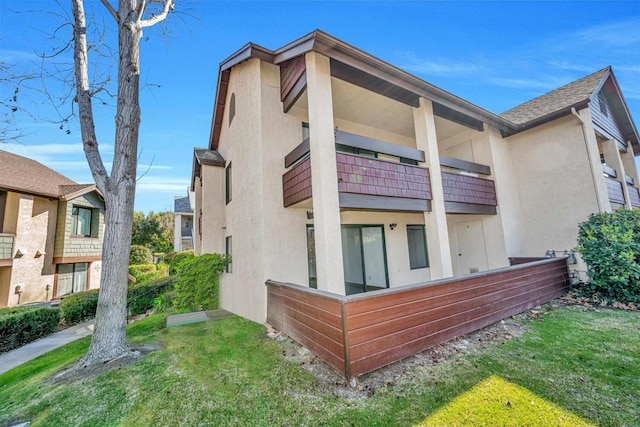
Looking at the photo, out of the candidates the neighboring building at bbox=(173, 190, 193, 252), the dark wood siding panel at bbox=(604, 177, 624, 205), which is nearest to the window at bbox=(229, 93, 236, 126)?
the dark wood siding panel at bbox=(604, 177, 624, 205)

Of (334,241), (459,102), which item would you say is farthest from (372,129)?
(334,241)

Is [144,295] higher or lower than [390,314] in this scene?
lower

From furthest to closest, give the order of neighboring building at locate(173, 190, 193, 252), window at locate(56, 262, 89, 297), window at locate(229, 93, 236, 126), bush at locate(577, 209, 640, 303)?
neighboring building at locate(173, 190, 193, 252) < window at locate(56, 262, 89, 297) < window at locate(229, 93, 236, 126) < bush at locate(577, 209, 640, 303)

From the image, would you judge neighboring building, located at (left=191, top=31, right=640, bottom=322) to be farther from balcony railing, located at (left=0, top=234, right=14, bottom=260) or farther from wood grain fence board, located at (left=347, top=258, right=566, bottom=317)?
balcony railing, located at (left=0, top=234, right=14, bottom=260)

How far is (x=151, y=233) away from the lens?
81.9 feet

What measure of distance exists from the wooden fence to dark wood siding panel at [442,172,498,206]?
263cm

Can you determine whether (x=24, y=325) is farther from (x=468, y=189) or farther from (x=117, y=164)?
(x=468, y=189)

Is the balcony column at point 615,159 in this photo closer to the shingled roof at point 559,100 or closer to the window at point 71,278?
the shingled roof at point 559,100

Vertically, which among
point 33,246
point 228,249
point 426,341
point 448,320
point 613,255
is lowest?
point 426,341

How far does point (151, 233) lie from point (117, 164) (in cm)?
2375

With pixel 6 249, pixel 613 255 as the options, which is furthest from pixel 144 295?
pixel 613 255

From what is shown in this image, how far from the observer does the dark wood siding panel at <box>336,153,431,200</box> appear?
5605 mm

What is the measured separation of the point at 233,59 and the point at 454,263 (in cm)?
1133

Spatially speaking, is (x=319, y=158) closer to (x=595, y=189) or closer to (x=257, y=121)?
(x=257, y=121)
